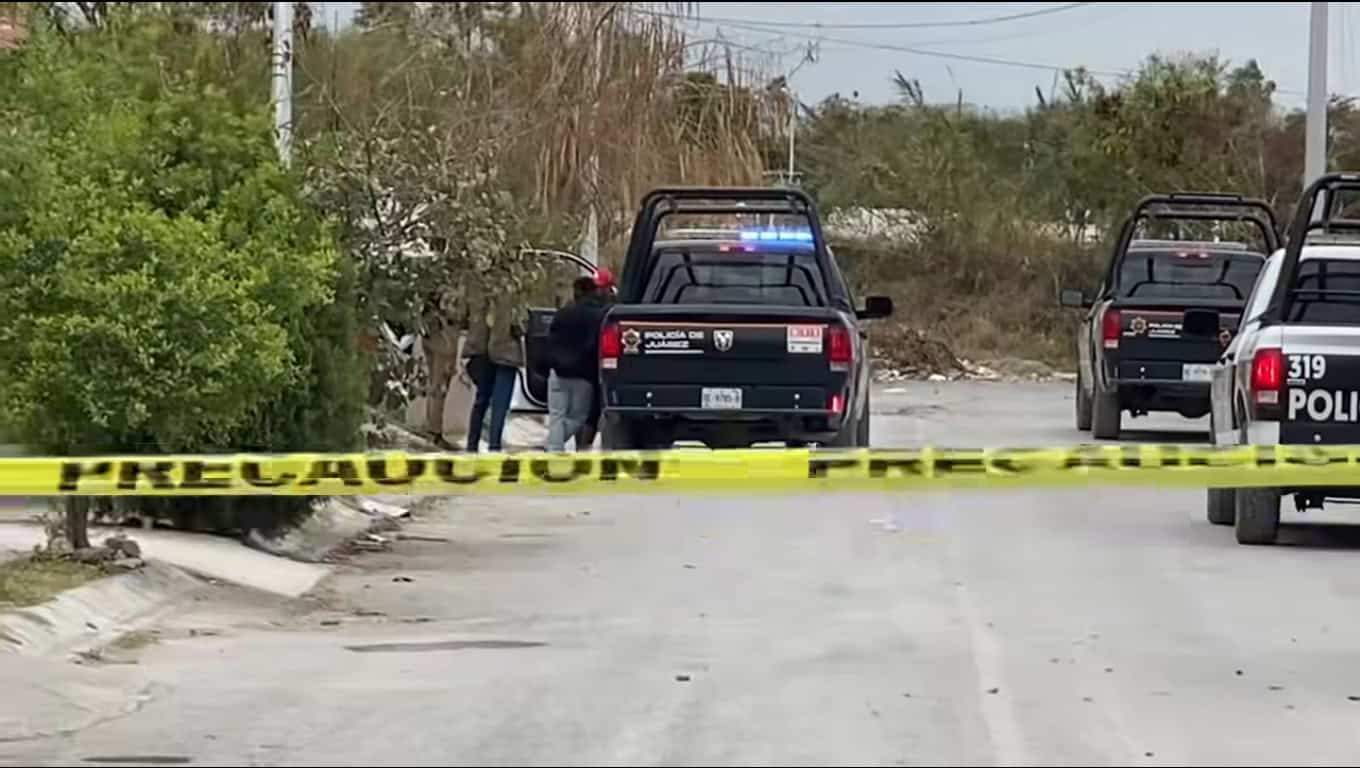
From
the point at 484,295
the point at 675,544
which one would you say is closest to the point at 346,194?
the point at 484,295

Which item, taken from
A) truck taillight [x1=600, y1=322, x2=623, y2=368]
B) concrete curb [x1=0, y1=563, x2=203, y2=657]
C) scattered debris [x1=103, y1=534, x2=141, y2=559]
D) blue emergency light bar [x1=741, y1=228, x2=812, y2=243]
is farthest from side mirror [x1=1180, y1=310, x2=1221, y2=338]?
scattered debris [x1=103, y1=534, x2=141, y2=559]

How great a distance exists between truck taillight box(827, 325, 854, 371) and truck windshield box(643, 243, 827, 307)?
2.22m

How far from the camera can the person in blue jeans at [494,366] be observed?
21.3 metres

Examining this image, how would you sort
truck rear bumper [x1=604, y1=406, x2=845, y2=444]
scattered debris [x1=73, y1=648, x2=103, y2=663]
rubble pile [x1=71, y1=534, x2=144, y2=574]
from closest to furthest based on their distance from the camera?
scattered debris [x1=73, y1=648, x2=103, y2=663] < rubble pile [x1=71, y1=534, x2=144, y2=574] < truck rear bumper [x1=604, y1=406, x2=845, y2=444]

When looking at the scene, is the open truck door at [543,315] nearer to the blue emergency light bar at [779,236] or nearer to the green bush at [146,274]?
the blue emergency light bar at [779,236]

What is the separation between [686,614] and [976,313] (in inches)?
1176

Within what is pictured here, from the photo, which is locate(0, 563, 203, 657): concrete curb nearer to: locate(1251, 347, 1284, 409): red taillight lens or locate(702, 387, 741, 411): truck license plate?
locate(702, 387, 741, 411): truck license plate

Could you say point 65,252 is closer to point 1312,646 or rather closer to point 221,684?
point 221,684

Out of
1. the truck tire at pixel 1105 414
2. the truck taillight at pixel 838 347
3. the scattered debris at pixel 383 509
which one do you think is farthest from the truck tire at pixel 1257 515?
the truck tire at pixel 1105 414

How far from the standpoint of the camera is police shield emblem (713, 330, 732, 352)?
17.7 meters

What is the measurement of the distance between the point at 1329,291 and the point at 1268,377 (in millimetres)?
2099

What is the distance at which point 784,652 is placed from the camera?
10.9 metres

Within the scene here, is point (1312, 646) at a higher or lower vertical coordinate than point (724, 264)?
lower

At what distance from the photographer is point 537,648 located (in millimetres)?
11125
